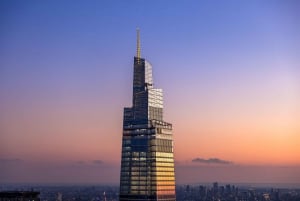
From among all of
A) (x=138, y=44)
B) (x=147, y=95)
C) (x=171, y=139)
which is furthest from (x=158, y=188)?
(x=138, y=44)

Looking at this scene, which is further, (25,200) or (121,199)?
(25,200)

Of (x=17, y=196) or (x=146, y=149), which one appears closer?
(x=146, y=149)

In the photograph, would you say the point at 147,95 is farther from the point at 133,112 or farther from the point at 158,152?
the point at 158,152

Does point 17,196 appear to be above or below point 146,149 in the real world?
below

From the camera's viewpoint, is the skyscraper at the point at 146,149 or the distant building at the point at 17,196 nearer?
the skyscraper at the point at 146,149

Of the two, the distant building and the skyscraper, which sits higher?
the skyscraper

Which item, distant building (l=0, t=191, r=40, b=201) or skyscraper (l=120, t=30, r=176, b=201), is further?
distant building (l=0, t=191, r=40, b=201)

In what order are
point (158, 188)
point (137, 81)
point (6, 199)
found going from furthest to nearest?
point (6, 199) → point (137, 81) → point (158, 188)

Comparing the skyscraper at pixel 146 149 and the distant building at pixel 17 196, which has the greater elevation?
the skyscraper at pixel 146 149
